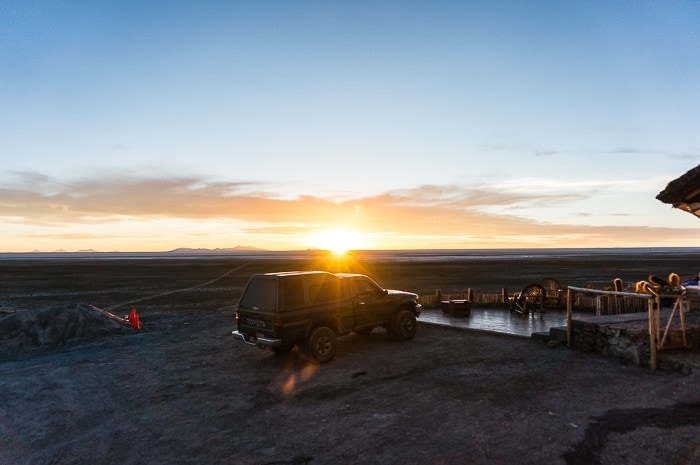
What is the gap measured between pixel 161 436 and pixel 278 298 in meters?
4.17

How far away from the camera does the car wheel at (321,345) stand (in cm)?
1105

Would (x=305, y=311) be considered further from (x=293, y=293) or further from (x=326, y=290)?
(x=326, y=290)

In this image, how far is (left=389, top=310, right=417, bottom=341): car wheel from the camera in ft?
43.9

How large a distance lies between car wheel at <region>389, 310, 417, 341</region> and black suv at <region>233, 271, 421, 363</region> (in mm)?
632

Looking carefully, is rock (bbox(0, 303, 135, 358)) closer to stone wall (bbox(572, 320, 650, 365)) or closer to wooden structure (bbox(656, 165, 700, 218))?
stone wall (bbox(572, 320, 650, 365))

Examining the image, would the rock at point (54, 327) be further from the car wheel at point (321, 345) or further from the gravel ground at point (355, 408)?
the car wheel at point (321, 345)

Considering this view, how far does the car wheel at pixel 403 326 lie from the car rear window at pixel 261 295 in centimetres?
414

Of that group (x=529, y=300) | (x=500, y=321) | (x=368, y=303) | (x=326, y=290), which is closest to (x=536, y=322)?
(x=500, y=321)

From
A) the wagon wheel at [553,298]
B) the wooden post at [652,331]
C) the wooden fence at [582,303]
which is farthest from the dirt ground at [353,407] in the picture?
the wagon wheel at [553,298]

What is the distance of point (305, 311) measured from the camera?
11148 millimetres

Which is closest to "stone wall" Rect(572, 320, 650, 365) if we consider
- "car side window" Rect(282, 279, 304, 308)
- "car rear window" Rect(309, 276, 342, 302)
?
"car rear window" Rect(309, 276, 342, 302)

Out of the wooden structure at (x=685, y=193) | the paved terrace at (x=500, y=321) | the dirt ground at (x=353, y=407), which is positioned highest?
the wooden structure at (x=685, y=193)

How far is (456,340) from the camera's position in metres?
13.3

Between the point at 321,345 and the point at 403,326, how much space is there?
3230 millimetres
